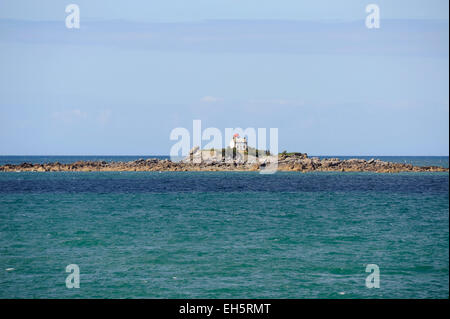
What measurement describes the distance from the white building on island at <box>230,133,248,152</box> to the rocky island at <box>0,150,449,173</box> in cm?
254

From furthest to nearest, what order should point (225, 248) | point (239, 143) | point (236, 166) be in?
point (239, 143)
point (236, 166)
point (225, 248)

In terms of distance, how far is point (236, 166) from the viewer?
14050 cm

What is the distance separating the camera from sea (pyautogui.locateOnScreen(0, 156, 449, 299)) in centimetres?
2216

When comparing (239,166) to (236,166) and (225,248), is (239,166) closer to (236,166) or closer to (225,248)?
(236,166)

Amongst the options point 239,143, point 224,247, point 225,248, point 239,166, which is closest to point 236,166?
point 239,166

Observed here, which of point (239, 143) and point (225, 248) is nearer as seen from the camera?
point (225, 248)

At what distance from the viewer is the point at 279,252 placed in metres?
29.6

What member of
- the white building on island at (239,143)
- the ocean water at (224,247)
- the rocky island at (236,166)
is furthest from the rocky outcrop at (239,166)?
the ocean water at (224,247)

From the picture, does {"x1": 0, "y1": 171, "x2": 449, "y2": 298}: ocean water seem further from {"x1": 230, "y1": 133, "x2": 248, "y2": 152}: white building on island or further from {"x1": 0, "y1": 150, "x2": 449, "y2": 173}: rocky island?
{"x1": 230, "y1": 133, "x2": 248, "y2": 152}: white building on island

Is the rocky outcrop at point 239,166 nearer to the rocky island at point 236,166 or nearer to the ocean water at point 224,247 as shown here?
the rocky island at point 236,166

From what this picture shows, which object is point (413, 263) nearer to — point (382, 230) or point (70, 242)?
point (382, 230)

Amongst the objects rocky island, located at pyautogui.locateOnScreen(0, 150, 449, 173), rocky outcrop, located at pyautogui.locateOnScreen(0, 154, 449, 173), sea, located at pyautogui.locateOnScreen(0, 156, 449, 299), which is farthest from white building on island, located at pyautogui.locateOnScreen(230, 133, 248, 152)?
sea, located at pyautogui.locateOnScreen(0, 156, 449, 299)

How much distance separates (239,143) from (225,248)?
114070 mm
